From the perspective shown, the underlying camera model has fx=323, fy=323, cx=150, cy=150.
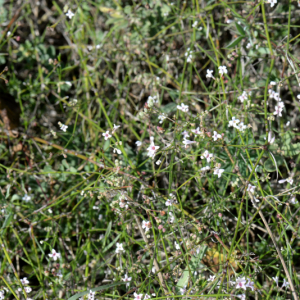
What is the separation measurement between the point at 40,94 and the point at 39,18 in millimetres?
Result: 907

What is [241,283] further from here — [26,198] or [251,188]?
[26,198]

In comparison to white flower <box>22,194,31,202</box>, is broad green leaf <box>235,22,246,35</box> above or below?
above

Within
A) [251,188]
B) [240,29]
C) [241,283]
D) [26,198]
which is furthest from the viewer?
[26,198]

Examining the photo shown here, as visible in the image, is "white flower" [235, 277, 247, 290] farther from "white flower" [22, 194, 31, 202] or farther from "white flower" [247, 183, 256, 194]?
"white flower" [22, 194, 31, 202]

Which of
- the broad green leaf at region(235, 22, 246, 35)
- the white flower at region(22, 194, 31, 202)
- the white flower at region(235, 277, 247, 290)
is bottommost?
the white flower at region(235, 277, 247, 290)

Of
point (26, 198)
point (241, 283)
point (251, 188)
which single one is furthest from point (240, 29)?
point (26, 198)

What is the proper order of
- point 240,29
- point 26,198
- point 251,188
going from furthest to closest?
Answer: point 26,198 → point 240,29 → point 251,188

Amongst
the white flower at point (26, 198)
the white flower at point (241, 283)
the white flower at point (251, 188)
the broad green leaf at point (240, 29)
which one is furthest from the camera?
the white flower at point (26, 198)

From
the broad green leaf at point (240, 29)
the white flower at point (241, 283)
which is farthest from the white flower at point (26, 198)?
the broad green leaf at point (240, 29)

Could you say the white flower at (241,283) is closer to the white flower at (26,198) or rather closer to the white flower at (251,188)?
the white flower at (251,188)

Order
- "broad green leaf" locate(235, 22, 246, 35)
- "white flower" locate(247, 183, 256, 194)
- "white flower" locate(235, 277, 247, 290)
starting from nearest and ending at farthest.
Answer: "white flower" locate(235, 277, 247, 290)
"white flower" locate(247, 183, 256, 194)
"broad green leaf" locate(235, 22, 246, 35)

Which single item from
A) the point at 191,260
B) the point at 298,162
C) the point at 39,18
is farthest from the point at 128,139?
the point at 39,18

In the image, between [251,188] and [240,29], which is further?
[240,29]

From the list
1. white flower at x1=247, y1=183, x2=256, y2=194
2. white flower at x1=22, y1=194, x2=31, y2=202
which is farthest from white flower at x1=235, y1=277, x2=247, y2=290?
white flower at x1=22, y1=194, x2=31, y2=202
